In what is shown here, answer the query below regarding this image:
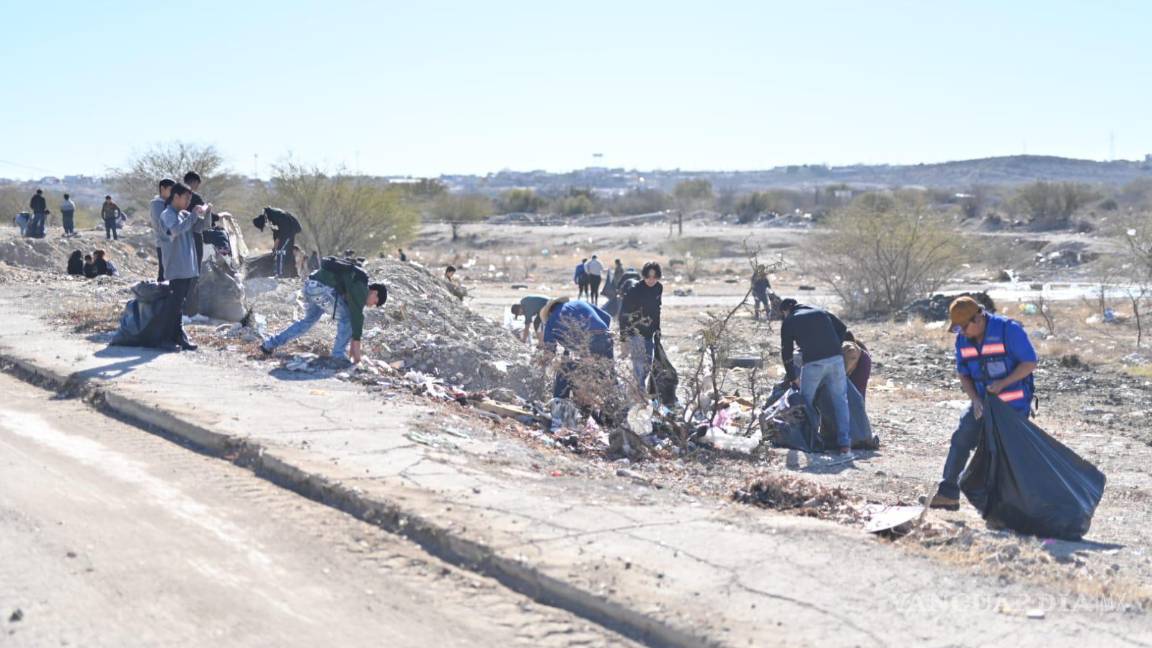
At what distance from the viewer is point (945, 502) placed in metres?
7.91

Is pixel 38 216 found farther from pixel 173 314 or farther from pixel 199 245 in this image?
pixel 173 314

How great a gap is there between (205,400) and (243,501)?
8.96 feet

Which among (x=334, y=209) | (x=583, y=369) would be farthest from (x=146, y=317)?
(x=334, y=209)

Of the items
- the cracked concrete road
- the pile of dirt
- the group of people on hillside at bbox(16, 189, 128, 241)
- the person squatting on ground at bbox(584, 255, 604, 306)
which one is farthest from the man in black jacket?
the pile of dirt

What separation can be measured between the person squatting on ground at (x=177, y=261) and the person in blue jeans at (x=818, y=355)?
17.5 feet

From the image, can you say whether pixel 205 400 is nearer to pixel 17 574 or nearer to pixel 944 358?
pixel 17 574

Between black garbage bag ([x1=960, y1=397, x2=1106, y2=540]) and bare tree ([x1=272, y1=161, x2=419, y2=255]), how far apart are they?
108 ft

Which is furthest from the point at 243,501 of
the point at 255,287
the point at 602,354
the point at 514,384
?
the point at 255,287

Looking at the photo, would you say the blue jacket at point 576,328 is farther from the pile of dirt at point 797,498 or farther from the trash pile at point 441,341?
the pile of dirt at point 797,498

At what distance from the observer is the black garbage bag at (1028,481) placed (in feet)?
24.2

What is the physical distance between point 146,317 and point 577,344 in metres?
4.40

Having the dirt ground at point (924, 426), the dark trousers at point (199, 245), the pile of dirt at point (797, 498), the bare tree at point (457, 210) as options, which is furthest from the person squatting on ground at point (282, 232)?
the bare tree at point (457, 210)

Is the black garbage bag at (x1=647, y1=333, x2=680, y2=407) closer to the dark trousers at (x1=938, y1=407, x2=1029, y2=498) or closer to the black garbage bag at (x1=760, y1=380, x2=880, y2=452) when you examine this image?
the black garbage bag at (x1=760, y1=380, x2=880, y2=452)

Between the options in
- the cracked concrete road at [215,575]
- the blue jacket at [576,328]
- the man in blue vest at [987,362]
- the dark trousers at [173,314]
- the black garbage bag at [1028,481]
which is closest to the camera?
the cracked concrete road at [215,575]
